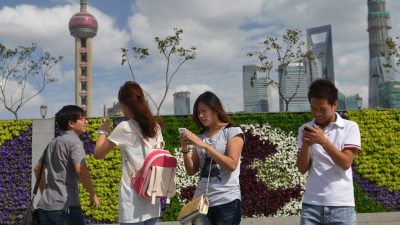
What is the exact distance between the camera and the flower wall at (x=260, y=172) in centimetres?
919

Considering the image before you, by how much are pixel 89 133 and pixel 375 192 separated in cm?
581

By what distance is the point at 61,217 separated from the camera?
12.4 feet

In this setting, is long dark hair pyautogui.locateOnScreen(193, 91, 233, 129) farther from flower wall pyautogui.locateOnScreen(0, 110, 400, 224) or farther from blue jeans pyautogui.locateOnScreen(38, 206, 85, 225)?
flower wall pyautogui.locateOnScreen(0, 110, 400, 224)

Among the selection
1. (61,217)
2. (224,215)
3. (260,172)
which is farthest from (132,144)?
(260,172)

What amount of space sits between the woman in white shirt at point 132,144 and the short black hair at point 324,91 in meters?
1.15

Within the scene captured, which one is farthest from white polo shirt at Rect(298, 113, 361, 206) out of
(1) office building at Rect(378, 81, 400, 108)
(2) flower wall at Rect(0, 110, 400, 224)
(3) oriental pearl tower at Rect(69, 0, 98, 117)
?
(1) office building at Rect(378, 81, 400, 108)

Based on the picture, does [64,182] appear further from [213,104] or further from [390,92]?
[390,92]

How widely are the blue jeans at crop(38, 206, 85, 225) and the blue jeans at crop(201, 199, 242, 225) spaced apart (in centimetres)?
121

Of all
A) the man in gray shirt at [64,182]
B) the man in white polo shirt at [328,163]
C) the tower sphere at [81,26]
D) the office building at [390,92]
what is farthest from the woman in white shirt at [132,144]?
the office building at [390,92]

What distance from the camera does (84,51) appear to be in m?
99.4

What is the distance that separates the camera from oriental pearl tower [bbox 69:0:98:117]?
9238 centimetres

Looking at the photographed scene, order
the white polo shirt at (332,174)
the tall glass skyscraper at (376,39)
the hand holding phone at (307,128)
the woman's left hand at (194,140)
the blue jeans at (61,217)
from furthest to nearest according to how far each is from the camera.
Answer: the tall glass skyscraper at (376,39)
the blue jeans at (61,217)
the woman's left hand at (194,140)
the white polo shirt at (332,174)
the hand holding phone at (307,128)

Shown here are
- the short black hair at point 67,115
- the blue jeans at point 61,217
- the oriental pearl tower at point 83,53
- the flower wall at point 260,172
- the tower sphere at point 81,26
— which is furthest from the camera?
the tower sphere at point 81,26

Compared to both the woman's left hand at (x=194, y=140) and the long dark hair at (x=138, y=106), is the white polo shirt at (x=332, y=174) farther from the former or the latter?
the long dark hair at (x=138, y=106)
